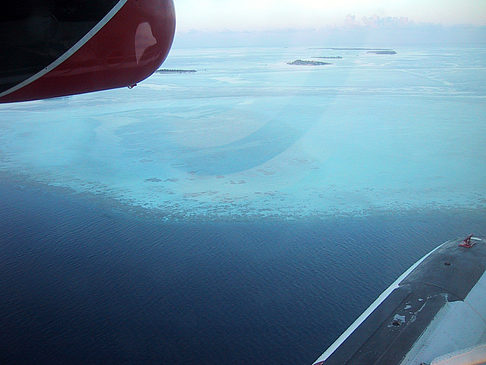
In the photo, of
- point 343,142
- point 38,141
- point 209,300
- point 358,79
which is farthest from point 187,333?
point 358,79

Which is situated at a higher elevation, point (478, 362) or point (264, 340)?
point (478, 362)

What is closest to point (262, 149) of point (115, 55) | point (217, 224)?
point (217, 224)

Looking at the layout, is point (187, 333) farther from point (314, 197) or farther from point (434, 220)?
point (434, 220)

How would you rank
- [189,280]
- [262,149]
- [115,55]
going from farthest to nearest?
[262,149]
[189,280]
[115,55]

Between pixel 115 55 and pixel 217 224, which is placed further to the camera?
pixel 217 224

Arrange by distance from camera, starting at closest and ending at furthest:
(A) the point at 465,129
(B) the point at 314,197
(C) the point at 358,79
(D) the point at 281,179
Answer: (B) the point at 314,197 < (D) the point at 281,179 < (A) the point at 465,129 < (C) the point at 358,79

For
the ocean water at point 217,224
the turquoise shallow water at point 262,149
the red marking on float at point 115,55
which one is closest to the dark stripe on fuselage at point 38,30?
the red marking on float at point 115,55

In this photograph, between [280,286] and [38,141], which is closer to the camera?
[280,286]

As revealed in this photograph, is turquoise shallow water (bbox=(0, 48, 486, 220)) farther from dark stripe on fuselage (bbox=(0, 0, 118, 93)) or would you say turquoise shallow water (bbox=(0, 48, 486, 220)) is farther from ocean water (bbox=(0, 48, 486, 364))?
dark stripe on fuselage (bbox=(0, 0, 118, 93))

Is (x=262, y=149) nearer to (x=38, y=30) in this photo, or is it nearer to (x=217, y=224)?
(x=217, y=224)
